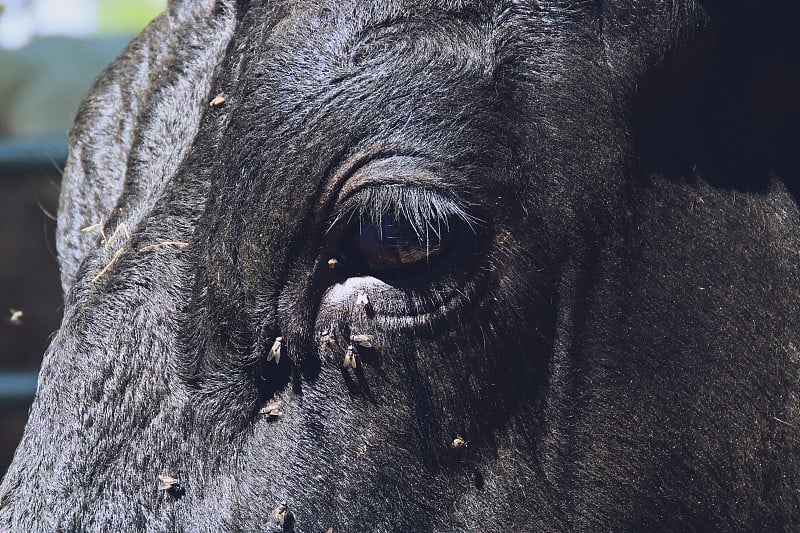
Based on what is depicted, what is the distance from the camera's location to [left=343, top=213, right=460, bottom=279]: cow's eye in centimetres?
242

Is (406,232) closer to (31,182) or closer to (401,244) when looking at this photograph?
(401,244)

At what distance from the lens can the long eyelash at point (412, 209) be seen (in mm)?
2375

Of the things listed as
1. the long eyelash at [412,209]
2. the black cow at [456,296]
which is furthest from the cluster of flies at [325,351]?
the long eyelash at [412,209]

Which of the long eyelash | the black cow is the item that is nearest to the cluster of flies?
the black cow

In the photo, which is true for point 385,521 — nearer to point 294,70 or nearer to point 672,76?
point 294,70

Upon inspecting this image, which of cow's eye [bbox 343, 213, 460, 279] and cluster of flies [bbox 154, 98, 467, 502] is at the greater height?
cow's eye [bbox 343, 213, 460, 279]

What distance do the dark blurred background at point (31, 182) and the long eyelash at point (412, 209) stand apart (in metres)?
1.29

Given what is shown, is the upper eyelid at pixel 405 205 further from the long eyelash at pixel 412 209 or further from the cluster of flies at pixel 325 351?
the cluster of flies at pixel 325 351

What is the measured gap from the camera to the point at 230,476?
242 centimetres

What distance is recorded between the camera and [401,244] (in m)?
2.42

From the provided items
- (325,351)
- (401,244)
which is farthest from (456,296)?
(325,351)

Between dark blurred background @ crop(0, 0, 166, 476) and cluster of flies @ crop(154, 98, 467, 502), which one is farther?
dark blurred background @ crop(0, 0, 166, 476)

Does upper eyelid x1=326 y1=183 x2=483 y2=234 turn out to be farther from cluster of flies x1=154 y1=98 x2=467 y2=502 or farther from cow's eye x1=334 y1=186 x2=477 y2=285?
cluster of flies x1=154 y1=98 x2=467 y2=502

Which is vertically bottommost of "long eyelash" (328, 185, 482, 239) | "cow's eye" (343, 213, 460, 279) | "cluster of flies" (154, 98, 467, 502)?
"cluster of flies" (154, 98, 467, 502)
